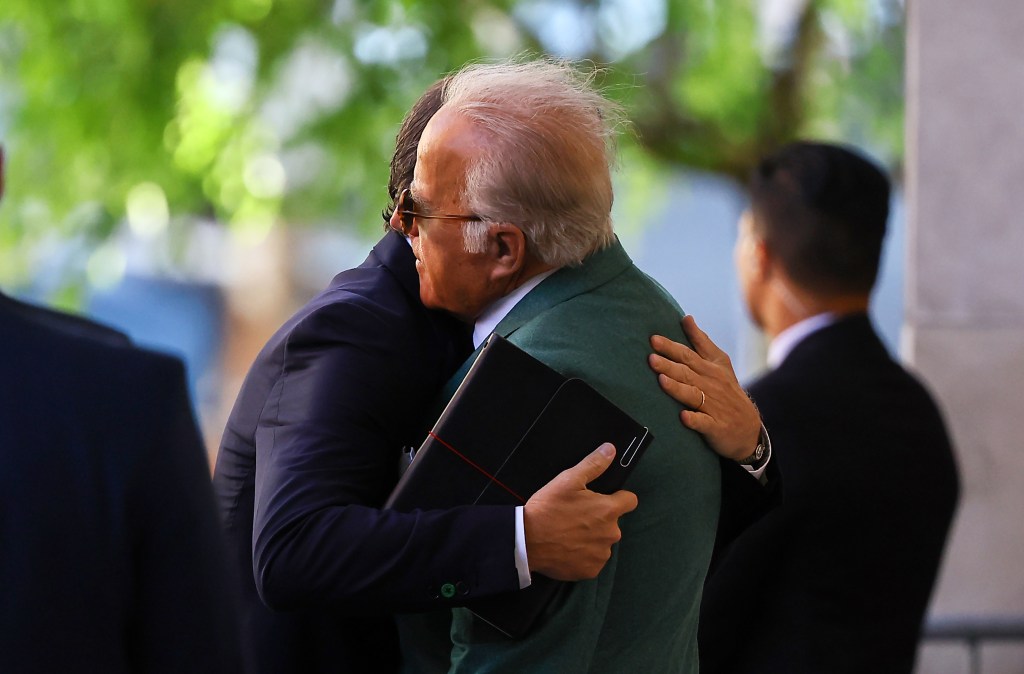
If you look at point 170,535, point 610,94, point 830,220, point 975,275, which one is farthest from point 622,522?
point 610,94

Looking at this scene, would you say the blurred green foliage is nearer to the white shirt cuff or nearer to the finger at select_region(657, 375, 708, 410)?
the finger at select_region(657, 375, 708, 410)

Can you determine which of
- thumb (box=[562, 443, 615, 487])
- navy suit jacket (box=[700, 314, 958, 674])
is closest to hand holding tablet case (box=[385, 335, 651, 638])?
thumb (box=[562, 443, 615, 487])

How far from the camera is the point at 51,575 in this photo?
4.80 feet

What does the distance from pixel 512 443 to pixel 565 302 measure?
245 millimetres

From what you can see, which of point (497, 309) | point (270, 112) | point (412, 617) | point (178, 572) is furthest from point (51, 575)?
point (270, 112)

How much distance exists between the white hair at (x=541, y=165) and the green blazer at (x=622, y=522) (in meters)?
0.07

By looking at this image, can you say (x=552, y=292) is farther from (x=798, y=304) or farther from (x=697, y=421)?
(x=798, y=304)

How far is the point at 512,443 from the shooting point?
6.22ft

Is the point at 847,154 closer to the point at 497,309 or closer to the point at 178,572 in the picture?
the point at 497,309

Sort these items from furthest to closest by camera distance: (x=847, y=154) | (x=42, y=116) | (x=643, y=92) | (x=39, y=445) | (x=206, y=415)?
1. (x=206, y=415)
2. (x=643, y=92)
3. (x=42, y=116)
4. (x=847, y=154)
5. (x=39, y=445)

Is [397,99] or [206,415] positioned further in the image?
[206,415]

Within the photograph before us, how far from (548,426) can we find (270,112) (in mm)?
7076

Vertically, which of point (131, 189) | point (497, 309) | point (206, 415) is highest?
point (497, 309)

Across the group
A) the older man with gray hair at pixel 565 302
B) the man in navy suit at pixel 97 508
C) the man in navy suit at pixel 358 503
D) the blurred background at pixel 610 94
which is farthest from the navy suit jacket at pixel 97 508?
the blurred background at pixel 610 94
